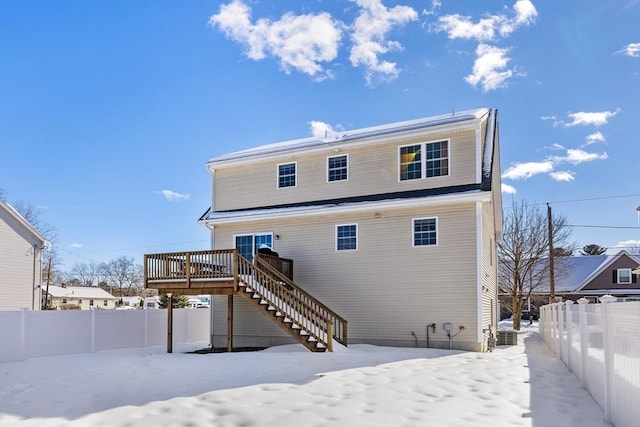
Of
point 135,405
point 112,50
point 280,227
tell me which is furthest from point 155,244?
point 135,405

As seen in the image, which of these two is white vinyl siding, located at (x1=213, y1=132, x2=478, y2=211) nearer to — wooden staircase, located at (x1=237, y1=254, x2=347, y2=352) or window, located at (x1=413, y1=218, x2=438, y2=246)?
window, located at (x1=413, y1=218, x2=438, y2=246)

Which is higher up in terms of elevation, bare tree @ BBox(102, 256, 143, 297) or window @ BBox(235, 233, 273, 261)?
window @ BBox(235, 233, 273, 261)

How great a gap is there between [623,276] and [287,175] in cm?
3132

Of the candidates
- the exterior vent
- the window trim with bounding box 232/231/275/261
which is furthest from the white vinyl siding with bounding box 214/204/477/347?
the exterior vent

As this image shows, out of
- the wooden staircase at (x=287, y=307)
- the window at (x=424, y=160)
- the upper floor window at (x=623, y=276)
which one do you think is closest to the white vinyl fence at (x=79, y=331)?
the wooden staircase at (x=287, y=307)

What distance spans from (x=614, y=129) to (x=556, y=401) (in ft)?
65.6

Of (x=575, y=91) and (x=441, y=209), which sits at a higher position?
(x=575, y=91)

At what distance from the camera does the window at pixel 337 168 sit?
1616 cm

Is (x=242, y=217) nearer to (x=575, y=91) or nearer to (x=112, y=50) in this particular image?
(x=112, y=50)

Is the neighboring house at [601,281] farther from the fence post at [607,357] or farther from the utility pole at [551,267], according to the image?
the fence post at [607,357]

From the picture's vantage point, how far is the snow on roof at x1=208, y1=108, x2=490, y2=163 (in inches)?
589

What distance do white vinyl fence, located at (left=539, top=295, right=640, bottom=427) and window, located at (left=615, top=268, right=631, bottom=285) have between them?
33.2m

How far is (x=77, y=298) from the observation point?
54125 millimetres

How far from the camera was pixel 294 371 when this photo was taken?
940 centimetres
